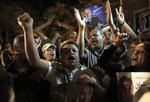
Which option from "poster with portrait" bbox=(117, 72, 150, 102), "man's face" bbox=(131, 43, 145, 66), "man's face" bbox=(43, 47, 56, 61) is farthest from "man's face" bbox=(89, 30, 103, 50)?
"poster with portrait" bbox=(117, 72, 150, 102)

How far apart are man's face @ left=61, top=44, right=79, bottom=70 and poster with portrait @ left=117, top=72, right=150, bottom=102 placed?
74cm

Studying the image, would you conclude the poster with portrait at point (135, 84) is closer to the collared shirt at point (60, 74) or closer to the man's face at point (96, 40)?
the collared shirt at point (60, 74)

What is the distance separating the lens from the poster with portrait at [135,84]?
3.41 metres

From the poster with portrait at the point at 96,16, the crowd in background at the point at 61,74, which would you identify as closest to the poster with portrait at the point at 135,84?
the crowd in background at the point at 61,74

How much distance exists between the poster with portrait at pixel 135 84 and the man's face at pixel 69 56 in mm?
745

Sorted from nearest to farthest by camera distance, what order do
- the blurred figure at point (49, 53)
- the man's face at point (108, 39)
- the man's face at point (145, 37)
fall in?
the man's face at point (145, 37)
the blurred figure at point (49, 53)
the man's face at point (108, 39)

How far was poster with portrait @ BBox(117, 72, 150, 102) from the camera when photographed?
341cm

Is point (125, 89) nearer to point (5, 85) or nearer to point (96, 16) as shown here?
point (5, 85)

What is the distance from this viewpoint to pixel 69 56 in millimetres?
4090

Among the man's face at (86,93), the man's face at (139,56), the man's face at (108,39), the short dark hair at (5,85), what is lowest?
the man's face at (86,93)

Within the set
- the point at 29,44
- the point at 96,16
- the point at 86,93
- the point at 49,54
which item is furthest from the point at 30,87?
the point at 96,16

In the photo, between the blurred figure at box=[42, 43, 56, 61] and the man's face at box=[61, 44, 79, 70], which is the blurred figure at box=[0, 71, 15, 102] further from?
the blurred figure at box=[42, 43, 56, 61]

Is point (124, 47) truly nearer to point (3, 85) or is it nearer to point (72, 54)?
point (72, 54)

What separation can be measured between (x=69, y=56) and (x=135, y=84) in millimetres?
948
